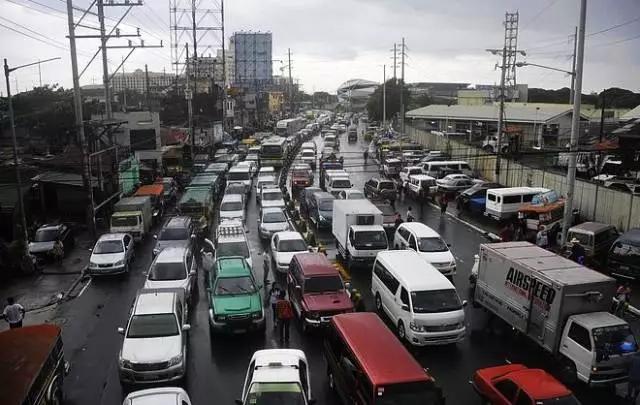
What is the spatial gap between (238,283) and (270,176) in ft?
71.0

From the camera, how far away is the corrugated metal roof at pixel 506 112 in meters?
51.4

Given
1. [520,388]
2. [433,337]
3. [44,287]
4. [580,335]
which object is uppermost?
[580,335]

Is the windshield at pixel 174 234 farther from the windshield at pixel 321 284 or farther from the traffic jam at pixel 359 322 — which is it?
the windshield at pixel 321 284

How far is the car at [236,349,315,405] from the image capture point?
9.63 m

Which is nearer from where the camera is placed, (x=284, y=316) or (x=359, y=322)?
(x=359, y=322)

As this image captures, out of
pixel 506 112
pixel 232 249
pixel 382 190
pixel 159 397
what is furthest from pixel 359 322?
pixel 506 112

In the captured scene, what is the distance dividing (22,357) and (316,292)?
770 centimetres

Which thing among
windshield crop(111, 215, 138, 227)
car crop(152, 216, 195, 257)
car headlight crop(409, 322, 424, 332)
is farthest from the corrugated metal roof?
car headlight crop(409, 322, 424, 332)

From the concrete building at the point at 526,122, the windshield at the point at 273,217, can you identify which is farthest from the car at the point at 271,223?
the concrete building at the point at 526,122

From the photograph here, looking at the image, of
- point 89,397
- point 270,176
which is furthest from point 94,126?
point 89,397

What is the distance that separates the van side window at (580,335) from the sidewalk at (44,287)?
49.5 ft

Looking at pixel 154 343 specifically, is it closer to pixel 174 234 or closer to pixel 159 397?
pixel 159 397

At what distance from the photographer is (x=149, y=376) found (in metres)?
11.9

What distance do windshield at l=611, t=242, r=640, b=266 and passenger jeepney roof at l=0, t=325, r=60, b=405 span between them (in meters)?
18.3
